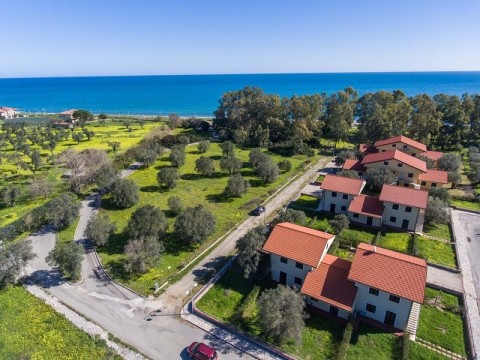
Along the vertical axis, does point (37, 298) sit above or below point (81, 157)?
below

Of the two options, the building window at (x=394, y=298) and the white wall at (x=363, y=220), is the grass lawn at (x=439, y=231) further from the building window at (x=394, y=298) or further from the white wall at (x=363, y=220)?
the building window at (x=394, y=298)

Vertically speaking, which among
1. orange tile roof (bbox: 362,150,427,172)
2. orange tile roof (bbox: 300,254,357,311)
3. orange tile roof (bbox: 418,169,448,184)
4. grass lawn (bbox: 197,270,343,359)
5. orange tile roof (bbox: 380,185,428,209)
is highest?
orange tile roof (bbox: 362,150,427,172)

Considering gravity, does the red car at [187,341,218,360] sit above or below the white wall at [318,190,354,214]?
below

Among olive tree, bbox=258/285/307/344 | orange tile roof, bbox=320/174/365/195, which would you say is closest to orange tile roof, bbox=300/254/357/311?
olive tree, bbox=258/285/307/344

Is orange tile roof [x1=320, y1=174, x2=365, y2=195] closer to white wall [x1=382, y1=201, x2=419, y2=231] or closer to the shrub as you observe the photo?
white wall [x1=382, y1=201, x2=419, y2=231]

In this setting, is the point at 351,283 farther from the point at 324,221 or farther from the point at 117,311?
the point at 117,311

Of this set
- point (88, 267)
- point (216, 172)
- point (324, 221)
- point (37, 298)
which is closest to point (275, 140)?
point (216, 172)
